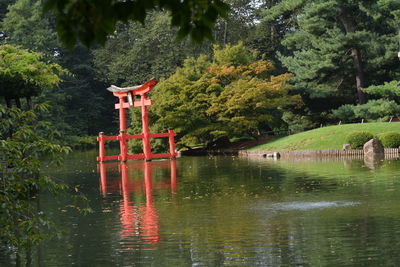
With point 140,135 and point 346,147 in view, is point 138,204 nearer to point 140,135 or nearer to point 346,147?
point 346,147

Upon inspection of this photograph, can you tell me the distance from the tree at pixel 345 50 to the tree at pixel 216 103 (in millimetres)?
1797

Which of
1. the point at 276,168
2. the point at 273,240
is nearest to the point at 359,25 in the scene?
the point at 276,168

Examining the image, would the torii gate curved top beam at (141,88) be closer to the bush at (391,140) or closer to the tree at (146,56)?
the bush at (391,140)

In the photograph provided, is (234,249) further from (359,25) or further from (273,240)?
(359,25)

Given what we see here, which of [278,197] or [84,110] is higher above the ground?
[84,110]

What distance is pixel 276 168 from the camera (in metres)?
29.3

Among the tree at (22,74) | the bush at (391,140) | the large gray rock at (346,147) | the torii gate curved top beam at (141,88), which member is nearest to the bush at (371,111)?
the bush at (391,140)

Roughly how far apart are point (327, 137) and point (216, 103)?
25.4 feet

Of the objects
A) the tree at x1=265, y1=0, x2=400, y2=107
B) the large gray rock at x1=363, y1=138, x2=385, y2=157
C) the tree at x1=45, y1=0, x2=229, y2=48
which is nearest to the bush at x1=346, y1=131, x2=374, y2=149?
the large gray rock at x1=363, y1=138, x2=385, y2=157

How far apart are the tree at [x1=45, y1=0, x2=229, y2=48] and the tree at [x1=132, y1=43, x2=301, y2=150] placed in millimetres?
37223

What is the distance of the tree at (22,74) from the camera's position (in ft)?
63.5

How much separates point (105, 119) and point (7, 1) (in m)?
14.1

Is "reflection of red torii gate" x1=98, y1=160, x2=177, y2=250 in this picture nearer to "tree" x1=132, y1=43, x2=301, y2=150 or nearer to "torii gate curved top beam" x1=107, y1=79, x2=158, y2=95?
"torii gate curved top beam" x1=107, y1=79, x2=158, y2=95

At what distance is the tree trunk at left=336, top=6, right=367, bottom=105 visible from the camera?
43344 millimetres
